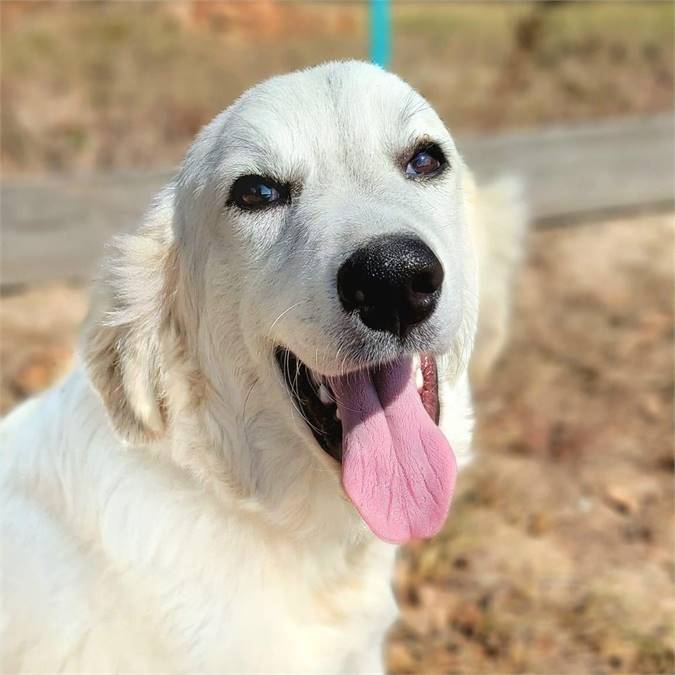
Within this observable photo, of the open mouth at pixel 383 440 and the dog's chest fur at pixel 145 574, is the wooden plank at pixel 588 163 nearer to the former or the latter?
the open mouth at pixel 383 440

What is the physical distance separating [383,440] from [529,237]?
418 centimetres

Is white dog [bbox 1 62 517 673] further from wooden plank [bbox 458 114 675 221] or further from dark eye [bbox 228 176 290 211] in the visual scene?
wooden plank [bbox 458 114 675 221]

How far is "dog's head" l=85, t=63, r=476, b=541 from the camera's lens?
2.12m

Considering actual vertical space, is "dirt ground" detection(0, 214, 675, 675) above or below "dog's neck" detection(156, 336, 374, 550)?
below

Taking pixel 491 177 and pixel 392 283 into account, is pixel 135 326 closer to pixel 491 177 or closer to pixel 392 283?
pixel 392 283

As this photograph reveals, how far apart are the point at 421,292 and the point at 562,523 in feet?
7.17

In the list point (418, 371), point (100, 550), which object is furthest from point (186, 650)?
point (418, 371)

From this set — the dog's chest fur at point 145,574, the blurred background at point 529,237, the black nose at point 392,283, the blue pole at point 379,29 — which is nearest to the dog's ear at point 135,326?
the dog's chest fur at point 145,574

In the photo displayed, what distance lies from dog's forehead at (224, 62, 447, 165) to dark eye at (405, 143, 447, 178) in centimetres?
5

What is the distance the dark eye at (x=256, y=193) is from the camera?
227cm

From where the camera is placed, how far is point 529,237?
243 inches

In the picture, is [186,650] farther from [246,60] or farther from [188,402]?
[246,60]

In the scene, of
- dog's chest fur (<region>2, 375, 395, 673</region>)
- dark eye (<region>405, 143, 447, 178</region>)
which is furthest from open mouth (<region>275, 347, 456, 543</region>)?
dark eye (<region>405, 143, 447, 178</region>)

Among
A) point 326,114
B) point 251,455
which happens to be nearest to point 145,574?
point 251,455
